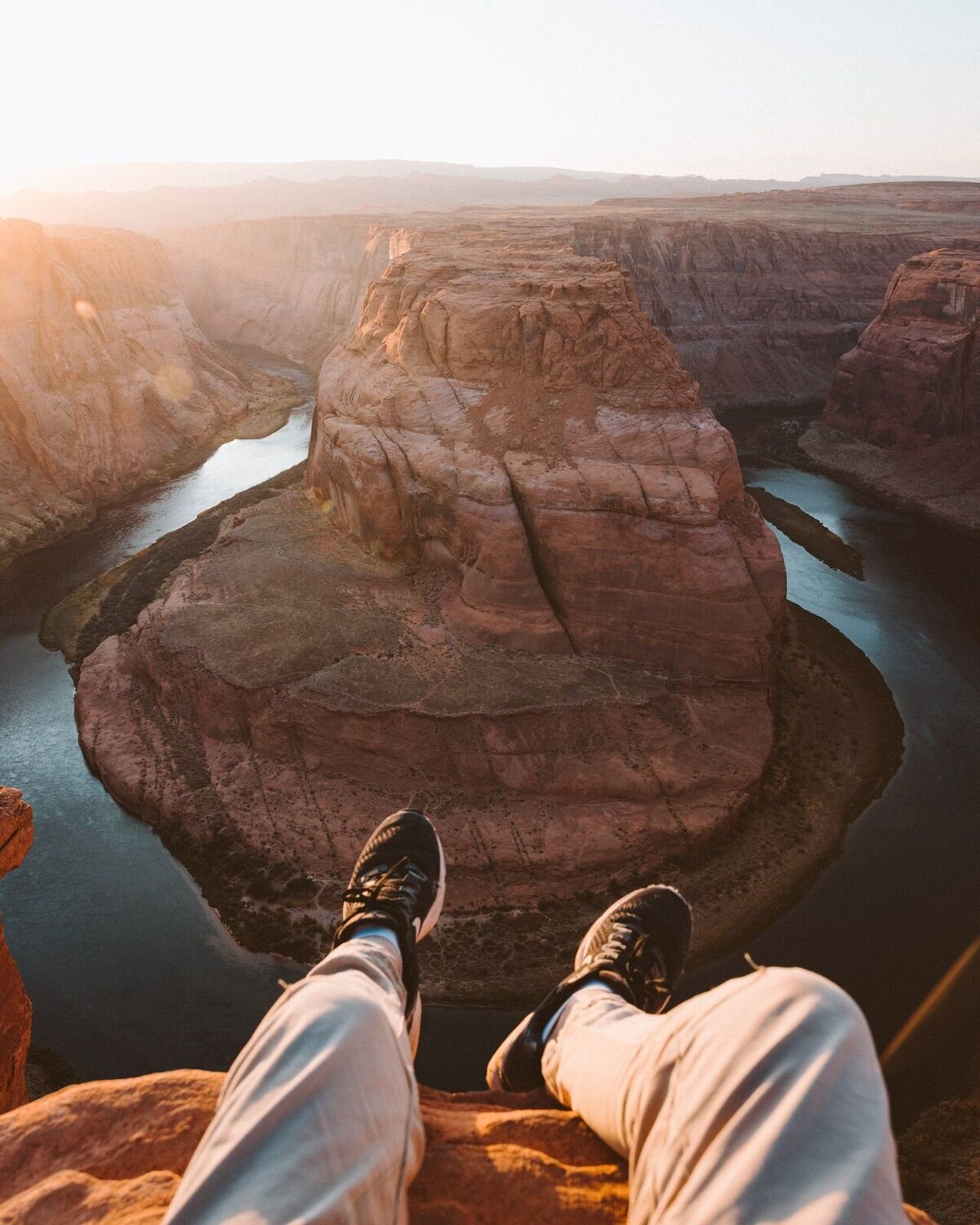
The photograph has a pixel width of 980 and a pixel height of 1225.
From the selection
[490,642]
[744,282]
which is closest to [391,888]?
[490,642]

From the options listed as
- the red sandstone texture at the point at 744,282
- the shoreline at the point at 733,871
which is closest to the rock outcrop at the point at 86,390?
the red sandstone texture at the point at 744,282

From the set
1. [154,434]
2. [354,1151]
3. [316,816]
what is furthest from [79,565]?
[354,1151]

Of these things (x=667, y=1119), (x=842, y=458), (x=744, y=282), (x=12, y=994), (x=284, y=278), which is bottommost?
(x=12, y=994)

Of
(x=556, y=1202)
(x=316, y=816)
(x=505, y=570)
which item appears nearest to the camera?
(x=556, y=1202)

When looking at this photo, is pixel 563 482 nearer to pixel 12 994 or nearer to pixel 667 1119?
pixel 12 994

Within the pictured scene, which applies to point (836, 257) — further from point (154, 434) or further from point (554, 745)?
point (554, 745)

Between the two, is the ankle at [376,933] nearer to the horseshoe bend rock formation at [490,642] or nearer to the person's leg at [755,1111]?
the person's leg at [755,1111]
